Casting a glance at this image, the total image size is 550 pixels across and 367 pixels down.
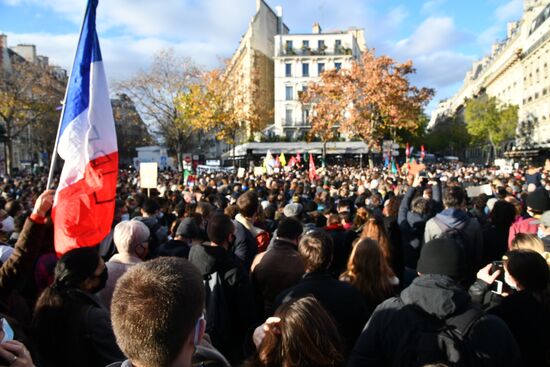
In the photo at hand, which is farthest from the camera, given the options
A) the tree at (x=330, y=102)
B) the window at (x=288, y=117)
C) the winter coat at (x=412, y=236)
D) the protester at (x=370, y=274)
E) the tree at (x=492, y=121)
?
the window at (x=288, y=117)

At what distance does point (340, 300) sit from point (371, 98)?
32.3 metres

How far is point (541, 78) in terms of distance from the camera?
51.4 m

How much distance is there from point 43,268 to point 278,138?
46180 millimetres

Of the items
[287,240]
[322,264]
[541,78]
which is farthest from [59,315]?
[541,78]

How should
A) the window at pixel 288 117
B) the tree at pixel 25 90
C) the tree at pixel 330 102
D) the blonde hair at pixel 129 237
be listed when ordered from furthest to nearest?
the window at pixel 288 117 < the tree at pixel 330 102 < the tree at pixel 25 90 < the blonde hair at pixel 129 237

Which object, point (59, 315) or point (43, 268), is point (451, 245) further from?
point (43, 268)

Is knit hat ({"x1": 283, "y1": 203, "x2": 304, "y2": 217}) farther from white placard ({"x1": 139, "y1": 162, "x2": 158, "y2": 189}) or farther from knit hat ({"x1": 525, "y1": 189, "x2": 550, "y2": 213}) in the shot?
white placard ({"x1": 139, "y1": 162, "x2": 158, "y2": 189})

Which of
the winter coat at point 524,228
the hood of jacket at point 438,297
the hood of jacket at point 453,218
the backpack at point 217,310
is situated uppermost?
the hood of jacket at point 438,297

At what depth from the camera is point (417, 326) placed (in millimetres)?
2428

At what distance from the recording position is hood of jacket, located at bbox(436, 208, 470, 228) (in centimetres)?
554

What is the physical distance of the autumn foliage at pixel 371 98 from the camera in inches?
1332

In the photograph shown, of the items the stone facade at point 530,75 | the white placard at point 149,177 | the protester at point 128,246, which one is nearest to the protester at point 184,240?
the protester at point 128,246

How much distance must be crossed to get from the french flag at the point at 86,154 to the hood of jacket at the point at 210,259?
2.75 feet

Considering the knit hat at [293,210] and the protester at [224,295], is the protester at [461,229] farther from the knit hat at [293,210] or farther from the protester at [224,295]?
the protester at [224,295]
